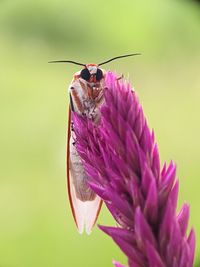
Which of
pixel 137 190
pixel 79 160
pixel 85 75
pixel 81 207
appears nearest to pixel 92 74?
pixel 85 75

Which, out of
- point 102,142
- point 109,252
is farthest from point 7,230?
point 102,142

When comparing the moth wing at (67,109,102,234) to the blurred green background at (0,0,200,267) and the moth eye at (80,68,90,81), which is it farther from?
the moth eye at (80,68,90,81)

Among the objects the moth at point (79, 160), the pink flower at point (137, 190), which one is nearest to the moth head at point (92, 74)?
the moth at point (79, 160)

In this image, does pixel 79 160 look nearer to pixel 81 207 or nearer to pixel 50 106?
pixel 81 207

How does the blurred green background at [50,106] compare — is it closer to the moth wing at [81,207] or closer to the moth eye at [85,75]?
the moth wing at [81,207]

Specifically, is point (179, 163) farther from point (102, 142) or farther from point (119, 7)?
point (102, 142)
